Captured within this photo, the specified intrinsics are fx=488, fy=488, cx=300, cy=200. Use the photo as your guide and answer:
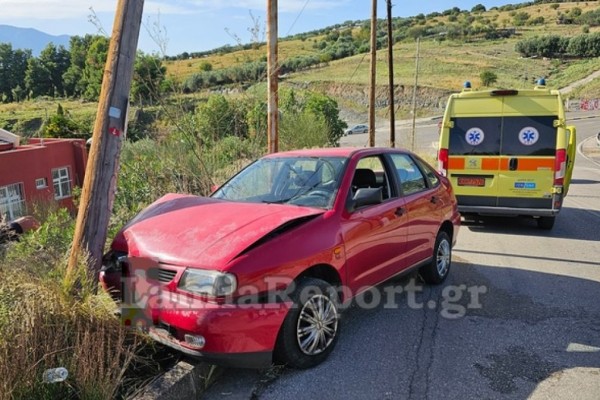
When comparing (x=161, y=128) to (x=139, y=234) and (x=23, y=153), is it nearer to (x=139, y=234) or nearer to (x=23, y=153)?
(x=139, y=234)

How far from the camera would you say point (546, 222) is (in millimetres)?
8820

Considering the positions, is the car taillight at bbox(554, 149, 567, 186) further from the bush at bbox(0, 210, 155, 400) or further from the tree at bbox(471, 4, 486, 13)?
the tree at bbox(471, 4, 486, 13)

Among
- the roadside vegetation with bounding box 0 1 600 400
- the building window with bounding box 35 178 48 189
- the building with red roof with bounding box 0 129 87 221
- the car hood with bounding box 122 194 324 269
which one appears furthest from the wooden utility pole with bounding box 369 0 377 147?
the building window with bounding box 35 178 48 189

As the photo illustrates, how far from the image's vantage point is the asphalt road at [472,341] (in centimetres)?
349

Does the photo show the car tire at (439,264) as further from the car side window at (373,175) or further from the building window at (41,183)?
the building window at (41,183)

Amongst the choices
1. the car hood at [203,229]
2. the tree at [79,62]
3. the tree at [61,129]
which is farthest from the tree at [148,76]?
the tree at [61,129]

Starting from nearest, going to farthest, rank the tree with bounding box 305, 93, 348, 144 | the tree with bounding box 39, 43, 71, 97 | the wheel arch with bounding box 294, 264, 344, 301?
the wheel arch with bounding box 294, 264, 344, 301, the tree with bounding box 305, 93, 348, 144, the tree with bounding box 39, 43, 71, 97

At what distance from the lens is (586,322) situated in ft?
15.3

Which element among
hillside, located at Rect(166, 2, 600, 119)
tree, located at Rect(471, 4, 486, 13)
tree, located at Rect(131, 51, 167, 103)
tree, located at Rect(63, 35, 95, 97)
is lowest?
tree, located at Rect(131, 51, 167, 103)

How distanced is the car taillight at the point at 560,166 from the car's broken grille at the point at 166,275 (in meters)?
7.16

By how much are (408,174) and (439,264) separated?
1221mm

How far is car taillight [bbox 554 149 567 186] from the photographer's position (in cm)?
812

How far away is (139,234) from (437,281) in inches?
139

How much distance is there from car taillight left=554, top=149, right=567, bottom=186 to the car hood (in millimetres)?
5933
